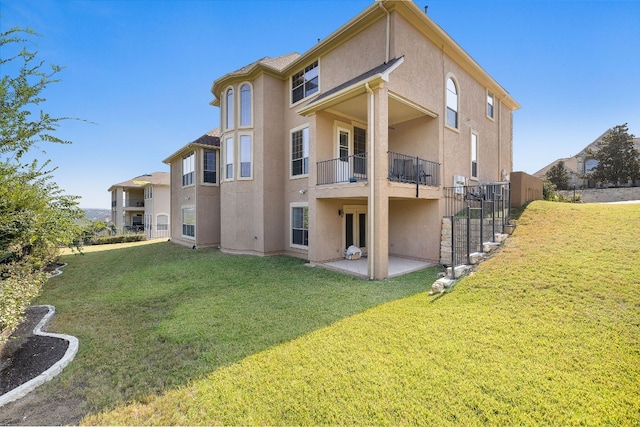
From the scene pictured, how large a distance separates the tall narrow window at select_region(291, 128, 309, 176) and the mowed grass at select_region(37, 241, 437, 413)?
440 cm

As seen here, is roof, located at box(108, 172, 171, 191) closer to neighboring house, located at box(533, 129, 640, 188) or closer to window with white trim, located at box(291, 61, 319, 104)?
window with white trim, located at box(291, 61, 319, 104)

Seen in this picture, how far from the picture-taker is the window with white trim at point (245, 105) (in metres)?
13.4

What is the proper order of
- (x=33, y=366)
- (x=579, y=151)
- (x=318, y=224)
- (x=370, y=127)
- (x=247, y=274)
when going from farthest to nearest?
(x=579, y=151) → (x=318, y=224) → (x=247, y=274) → (x=370, y=127) → (x=33, y=366)

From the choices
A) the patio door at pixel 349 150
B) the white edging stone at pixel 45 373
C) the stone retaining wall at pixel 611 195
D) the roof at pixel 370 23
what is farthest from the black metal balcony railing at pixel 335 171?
the stone retaining wall at pixel 611 195

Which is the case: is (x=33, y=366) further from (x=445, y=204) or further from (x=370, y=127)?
(x=445, y=204)

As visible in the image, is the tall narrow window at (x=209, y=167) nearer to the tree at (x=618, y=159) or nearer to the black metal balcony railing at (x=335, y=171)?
the black metal balcony railing at (x=335, y=171)

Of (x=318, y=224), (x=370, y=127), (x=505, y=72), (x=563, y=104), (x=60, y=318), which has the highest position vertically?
(x=505, y=72)

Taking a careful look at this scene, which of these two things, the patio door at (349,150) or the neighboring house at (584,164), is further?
the neighboring house at (584,164)

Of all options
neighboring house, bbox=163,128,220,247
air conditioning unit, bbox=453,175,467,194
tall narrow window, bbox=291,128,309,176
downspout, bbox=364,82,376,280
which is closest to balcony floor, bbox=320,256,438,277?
downspout, bbox=364,82,376,280

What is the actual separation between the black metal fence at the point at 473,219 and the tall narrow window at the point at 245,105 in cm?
1006

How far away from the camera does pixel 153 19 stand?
969 centimetres

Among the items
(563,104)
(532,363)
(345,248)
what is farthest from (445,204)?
(563,104)

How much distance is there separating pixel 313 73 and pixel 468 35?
787 cm

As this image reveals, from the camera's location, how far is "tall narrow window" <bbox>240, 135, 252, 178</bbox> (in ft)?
44.1
